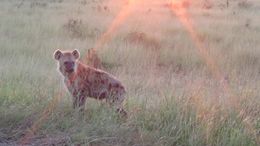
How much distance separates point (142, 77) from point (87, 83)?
3.20 m

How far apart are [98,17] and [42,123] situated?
14.0m

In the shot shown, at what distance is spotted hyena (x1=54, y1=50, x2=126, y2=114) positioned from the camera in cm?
671

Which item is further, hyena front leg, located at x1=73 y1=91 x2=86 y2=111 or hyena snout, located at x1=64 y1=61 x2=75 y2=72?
hyena snout, located at x1=64 y1=61 x2=75 y2=72

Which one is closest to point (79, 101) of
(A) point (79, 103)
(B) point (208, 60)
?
(A) point (79, 103)

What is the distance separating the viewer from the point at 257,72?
1149 cm

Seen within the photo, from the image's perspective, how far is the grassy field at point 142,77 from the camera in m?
5.28

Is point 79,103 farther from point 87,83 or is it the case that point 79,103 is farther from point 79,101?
point 87,83

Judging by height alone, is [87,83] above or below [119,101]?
above

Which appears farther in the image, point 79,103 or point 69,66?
point 69,66

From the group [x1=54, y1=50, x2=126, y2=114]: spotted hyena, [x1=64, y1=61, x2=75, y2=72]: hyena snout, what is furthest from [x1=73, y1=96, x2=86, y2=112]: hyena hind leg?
[x1=64, y1=61, x2=75, y2=72]: hyena snout

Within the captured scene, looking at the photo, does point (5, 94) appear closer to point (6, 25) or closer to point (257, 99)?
point (257, 99)

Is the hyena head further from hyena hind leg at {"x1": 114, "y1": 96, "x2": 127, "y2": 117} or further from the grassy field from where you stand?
hyena hind leg at {"x1": 114, "y1": 96, "x2": 127, "y2": 117}

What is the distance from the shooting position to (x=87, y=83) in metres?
7.06

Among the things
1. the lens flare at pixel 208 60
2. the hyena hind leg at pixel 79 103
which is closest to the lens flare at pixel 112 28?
the lens flare at pixel 208 60
